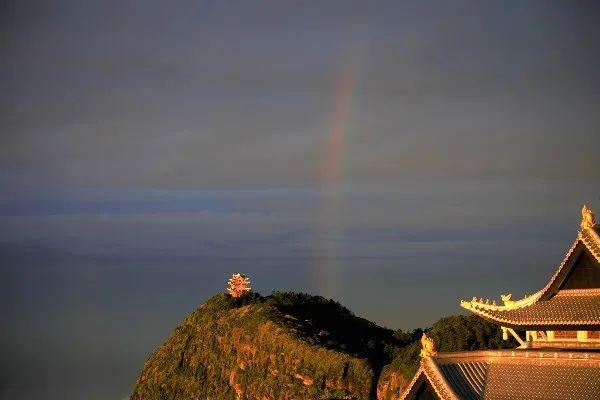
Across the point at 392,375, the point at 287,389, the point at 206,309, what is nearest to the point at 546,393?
the point at 392,375

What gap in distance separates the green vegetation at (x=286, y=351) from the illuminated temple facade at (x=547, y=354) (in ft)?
152

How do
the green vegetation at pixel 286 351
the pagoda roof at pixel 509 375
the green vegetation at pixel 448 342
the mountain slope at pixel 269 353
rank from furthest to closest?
the mountain slope at pixel 269 353 → the green vegetation at pixel 286 351 → the green vegetation at pixel 448 342 → the pagoda roof at pixel 509 375

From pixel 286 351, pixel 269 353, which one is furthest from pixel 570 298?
pixel 269 353

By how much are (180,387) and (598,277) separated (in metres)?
102

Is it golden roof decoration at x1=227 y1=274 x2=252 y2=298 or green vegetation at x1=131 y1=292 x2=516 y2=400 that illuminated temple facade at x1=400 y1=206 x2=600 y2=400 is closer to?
green vegetation at x1=131 y1=292 x2=516 y2=400

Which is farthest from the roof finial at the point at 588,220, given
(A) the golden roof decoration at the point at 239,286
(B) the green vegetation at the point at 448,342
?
(A) the golden roof decoration at the point at 239,286

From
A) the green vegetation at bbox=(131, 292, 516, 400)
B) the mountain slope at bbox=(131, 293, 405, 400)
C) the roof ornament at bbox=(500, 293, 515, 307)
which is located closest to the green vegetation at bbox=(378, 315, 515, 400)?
the green vegetation at bbox=(131, 292, 516, 400)

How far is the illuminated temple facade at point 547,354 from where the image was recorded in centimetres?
4006

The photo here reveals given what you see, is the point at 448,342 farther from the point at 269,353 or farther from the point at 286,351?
the point at 269,353

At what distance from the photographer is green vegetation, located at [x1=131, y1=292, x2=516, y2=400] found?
97.1 metres

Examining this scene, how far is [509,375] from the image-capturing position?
4159 cm

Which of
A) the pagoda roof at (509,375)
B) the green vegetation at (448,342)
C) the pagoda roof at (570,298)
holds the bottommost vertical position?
the pagoda roof at (509,375)

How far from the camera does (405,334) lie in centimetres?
12662

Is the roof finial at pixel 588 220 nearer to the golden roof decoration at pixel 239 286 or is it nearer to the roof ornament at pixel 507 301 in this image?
the roof ornament at pixel 507 301
